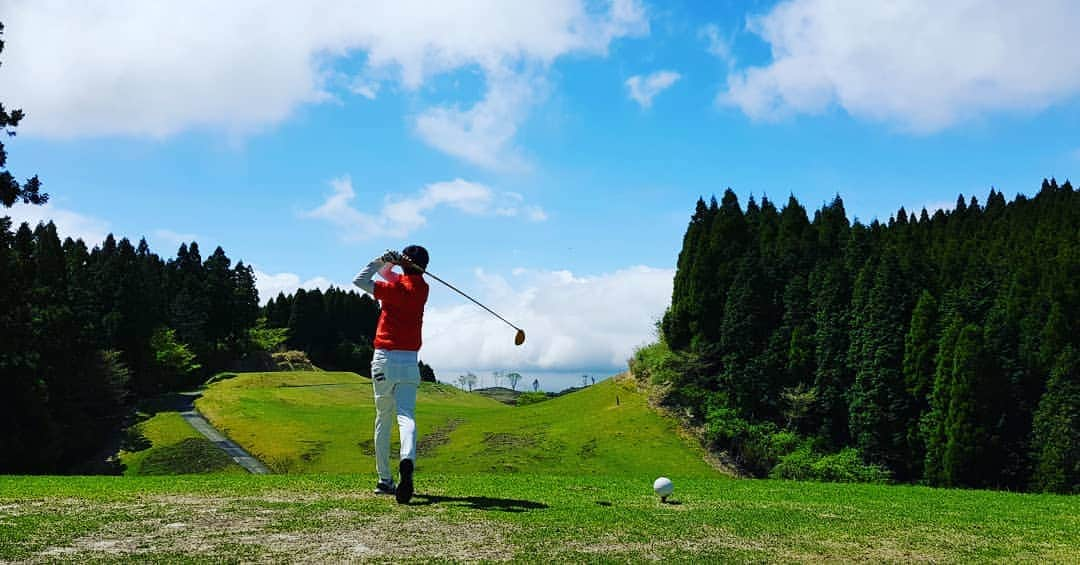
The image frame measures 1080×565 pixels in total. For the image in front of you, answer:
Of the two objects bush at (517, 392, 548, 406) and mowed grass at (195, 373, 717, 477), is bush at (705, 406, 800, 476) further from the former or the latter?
bush at (517, 392, 548, 406)

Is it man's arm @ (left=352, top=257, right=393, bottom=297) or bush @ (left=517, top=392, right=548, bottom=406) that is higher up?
bush @ (left=517, top=392, right=548, bottom=406)

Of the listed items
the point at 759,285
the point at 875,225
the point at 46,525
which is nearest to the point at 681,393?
the point at 759,285

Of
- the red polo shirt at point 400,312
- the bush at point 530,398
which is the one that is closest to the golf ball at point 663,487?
the red polo shirt at point 400,312

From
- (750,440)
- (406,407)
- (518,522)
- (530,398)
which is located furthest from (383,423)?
(530,398)

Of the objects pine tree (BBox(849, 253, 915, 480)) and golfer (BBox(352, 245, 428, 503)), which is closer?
golfer (BBox(352, 245, 428, 503))

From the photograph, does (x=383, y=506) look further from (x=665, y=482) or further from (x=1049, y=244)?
(x=1049, y=244)

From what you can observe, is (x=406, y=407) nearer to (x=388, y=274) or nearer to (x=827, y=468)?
(x=388, y=274)

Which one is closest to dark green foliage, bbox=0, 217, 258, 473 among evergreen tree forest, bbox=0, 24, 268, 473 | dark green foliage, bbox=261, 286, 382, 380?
evergreen tree forest, bbox=0, 24, 268, 473

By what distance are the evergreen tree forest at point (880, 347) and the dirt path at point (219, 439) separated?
1504 inches

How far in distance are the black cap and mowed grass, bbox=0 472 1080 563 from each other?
12.3 feet

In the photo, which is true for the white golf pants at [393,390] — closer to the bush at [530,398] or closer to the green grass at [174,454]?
the green grass at [174,454]

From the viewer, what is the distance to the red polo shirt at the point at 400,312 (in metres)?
13.2

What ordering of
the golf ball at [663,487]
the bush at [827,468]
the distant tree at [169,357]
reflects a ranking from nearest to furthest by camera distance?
the golf ball at [663,487] < the bush at [827,468] < the distant tree at [169,357]

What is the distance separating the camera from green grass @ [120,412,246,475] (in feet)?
219
